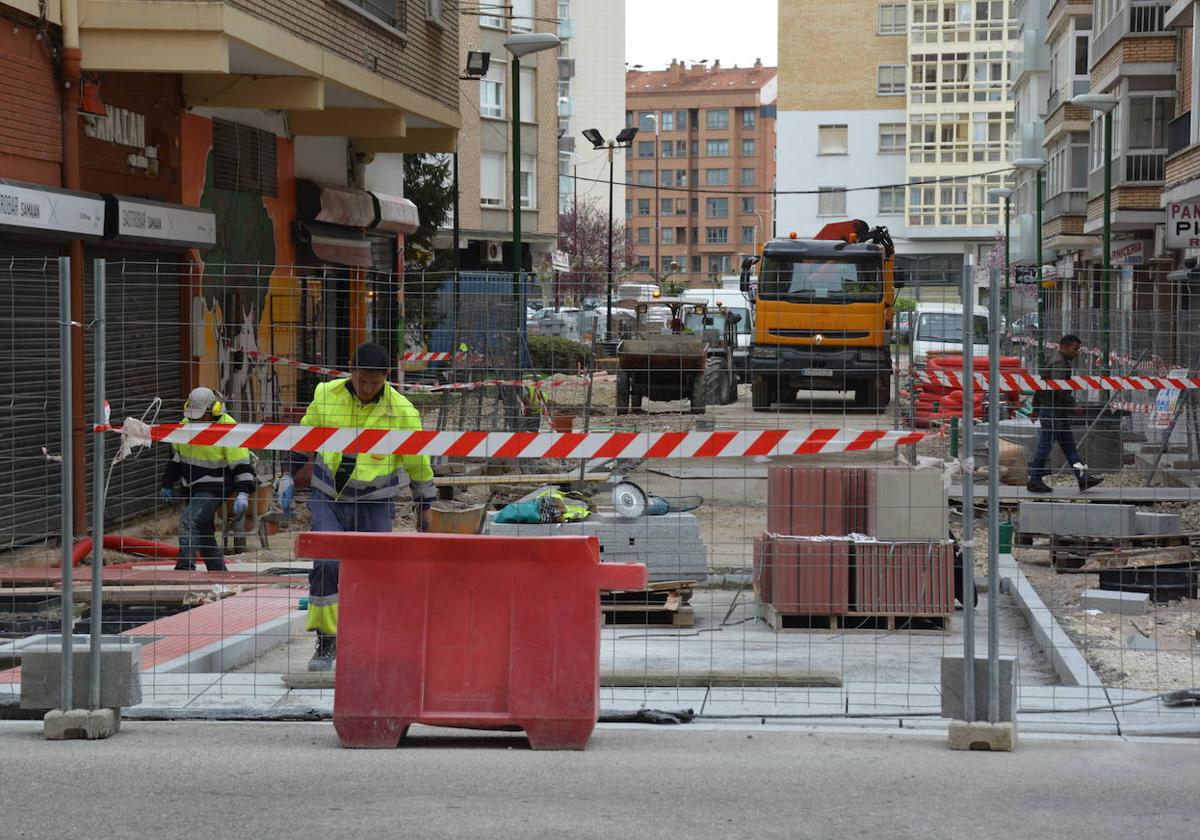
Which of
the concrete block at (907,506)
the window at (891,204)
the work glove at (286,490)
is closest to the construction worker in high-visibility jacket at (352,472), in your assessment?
the work glove at (286,490)

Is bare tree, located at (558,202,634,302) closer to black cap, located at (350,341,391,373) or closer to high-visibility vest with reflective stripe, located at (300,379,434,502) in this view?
high-visibility vest with reflective stripe, located at (300,379,434,502)

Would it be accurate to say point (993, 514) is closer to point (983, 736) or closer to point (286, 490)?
point (983, 736)

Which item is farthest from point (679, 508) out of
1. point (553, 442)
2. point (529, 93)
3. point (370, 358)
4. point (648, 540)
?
point (529, 93)

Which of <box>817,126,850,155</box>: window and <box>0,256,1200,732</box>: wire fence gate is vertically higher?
<box>817,126,850,155</box>: window

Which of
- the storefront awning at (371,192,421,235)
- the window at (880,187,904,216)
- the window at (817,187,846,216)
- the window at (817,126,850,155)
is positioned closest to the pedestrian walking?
the storefront awning at (371,192,421,235)

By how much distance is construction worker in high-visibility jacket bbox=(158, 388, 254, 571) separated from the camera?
1208 cm

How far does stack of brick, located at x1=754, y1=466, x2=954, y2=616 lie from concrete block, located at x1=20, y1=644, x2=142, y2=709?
4535 millimetres

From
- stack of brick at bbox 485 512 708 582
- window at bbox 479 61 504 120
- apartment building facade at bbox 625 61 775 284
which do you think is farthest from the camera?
apartment building facade at bbox 625 61 775 284

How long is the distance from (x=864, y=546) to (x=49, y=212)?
7050mm

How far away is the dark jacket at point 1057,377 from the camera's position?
1473 cm

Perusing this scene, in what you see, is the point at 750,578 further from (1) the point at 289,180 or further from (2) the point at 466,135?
(2) the point at 466,135

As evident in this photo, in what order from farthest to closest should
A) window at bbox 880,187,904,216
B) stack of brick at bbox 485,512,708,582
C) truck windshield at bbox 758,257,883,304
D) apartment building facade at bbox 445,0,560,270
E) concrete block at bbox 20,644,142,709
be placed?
window at bbox 880,187,904,216, apartment building facade at bbox 445,0,560,270, truck windshield at bbox 758,257,883,304, stack of brick at bbox 485,512,708,582, concrete block at bbox 20,644,142,709

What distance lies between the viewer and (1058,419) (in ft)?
49.2

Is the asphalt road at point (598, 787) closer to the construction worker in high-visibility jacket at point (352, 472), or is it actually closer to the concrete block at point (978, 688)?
the concrete block at point (978, 688)
